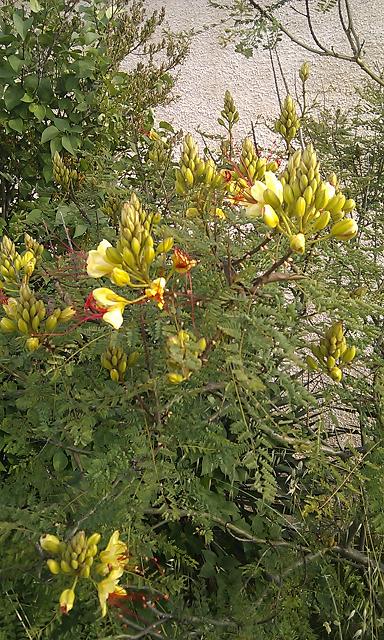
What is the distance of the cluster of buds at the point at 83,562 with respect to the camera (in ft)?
2.96

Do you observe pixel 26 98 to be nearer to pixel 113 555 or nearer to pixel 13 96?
pixel 13 96

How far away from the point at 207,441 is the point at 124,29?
1.97 m

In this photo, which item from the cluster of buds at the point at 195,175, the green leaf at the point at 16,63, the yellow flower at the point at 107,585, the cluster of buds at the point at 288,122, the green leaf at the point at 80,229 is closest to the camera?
the yellow flower at the point at 107,585

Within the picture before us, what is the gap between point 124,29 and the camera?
2637mm

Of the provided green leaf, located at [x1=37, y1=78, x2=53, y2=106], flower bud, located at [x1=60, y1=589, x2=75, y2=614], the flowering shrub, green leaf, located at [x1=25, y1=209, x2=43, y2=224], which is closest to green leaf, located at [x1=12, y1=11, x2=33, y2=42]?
green leaf, located at [x1=37, y1=78, x2=53, y2=106]

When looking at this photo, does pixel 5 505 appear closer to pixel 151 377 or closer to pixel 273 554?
pixel 151 377

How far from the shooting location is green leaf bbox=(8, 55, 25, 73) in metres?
2.16

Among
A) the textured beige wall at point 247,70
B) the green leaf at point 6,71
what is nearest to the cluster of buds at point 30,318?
the green leaf at point 6,71

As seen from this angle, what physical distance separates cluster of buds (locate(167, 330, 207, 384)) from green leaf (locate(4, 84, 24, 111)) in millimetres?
1591

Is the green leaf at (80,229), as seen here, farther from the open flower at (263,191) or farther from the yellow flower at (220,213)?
the open flower at (263,191)

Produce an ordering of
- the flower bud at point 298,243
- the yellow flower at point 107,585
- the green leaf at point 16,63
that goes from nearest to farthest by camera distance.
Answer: the flower bud at point 298,243 < the yellow flower at point 107,585 < the green leaf at point 16,63

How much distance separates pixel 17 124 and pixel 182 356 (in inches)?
63.2

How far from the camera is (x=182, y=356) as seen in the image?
2.71 ft

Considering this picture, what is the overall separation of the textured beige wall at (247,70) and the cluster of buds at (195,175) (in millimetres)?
3193
